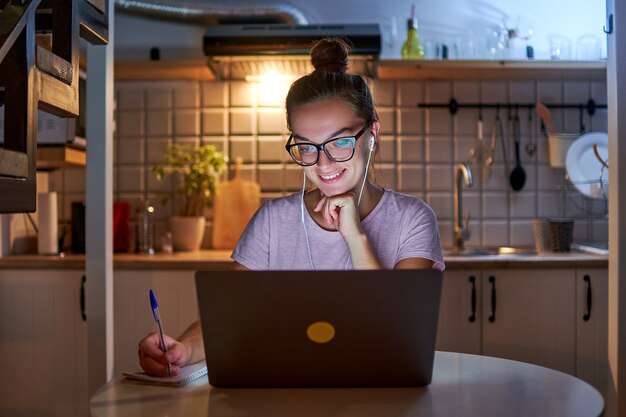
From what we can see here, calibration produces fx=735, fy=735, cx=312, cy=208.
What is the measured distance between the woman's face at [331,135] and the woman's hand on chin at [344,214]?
1.4 inches

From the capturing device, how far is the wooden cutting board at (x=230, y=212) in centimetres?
327

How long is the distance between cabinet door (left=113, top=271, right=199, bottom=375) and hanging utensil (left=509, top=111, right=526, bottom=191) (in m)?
1.53

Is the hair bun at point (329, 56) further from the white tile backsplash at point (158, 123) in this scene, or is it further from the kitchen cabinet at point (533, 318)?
the white tile backsplash at point (158, 123)

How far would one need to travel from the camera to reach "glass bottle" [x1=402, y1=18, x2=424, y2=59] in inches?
125

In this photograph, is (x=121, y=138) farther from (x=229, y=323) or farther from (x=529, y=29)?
(x=229, y=323)

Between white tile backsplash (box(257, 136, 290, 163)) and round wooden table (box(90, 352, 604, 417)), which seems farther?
white tile backsplash (box(257, 136, 290, 163))

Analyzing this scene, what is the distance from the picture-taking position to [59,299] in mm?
2814

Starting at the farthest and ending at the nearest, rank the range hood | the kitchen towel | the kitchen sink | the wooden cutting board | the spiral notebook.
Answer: the wooden cutting board < the kitchen sink < the kitchen towel < the range hood < the spiral notebook

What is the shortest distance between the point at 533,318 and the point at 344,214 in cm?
137

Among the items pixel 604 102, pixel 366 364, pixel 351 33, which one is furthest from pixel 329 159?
pixel 604 102

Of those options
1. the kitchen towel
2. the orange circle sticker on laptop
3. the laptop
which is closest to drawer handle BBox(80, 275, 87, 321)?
the kitchen towel

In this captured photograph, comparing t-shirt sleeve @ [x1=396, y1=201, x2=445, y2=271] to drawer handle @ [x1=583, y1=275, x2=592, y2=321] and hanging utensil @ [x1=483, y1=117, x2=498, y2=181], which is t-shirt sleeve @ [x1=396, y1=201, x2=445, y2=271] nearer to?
drawer handle @ [x1=583, y1=275, x2=592, y2=321]

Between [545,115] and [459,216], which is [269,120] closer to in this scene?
Result: [459,216]

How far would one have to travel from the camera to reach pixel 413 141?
3387 millimetres
